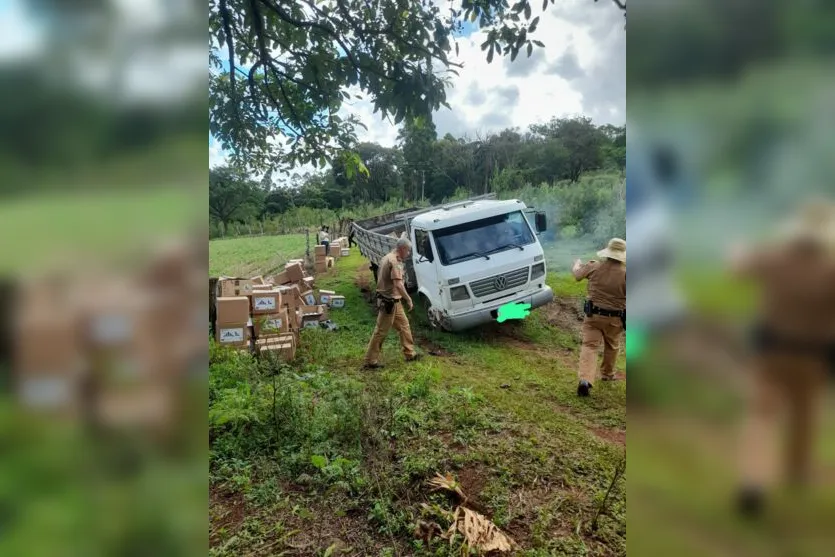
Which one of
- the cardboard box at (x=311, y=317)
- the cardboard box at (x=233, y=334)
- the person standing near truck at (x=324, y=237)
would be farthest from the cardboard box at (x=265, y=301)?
the person standing near truck at (x=324, y=237)

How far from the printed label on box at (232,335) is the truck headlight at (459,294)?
5.80 feet

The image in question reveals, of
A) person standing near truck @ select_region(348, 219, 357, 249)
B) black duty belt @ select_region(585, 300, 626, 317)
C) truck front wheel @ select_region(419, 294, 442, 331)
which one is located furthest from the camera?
truck front wheel @ select_region(419, 294, 442, 331)

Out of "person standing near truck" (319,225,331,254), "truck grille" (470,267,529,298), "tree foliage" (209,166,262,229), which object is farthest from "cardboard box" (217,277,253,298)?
"truck grille" (470,267,529,298)

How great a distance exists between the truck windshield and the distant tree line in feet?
2.88

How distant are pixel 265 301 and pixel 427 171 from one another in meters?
1.73

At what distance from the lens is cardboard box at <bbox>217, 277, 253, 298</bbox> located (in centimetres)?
347

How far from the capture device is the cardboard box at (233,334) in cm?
347

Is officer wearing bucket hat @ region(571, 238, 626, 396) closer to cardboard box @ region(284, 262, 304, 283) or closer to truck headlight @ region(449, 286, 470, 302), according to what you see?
truck headlight @ region(449, 286, 470, 302)

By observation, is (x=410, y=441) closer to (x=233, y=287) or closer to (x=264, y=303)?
(x=264, y=303)
